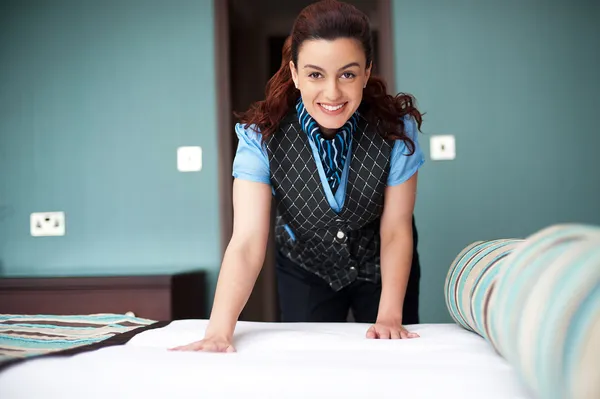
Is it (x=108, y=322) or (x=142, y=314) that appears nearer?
(x=108, y=322)

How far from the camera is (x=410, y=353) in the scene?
1.02 metres

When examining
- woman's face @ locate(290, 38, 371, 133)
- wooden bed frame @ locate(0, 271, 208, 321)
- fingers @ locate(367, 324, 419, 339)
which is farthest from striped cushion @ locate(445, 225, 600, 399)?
wooden bed frame @ locate(0, 271, 208, 321)

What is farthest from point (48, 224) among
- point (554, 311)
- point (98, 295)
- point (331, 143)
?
point (554, 311)

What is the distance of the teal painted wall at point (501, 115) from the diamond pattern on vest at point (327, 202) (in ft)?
4.12

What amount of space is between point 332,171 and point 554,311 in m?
0.91

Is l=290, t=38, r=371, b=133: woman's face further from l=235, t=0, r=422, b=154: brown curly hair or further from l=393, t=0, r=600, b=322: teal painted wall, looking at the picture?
l=393, t=0, r=600, b=322: teal painted wall

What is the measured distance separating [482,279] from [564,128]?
2.15 m

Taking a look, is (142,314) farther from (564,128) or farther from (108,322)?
(564,128)

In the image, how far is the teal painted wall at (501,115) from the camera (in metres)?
2.89

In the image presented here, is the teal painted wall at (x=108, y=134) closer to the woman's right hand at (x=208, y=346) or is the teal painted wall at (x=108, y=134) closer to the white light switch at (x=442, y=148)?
the white light switch at (x=442, y=148)

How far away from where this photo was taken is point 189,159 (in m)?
3.04

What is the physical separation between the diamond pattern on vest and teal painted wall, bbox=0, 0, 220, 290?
141 cm

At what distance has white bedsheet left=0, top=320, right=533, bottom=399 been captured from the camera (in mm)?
798

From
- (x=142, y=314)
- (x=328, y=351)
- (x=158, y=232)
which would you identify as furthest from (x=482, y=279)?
(x=158, y=232)
